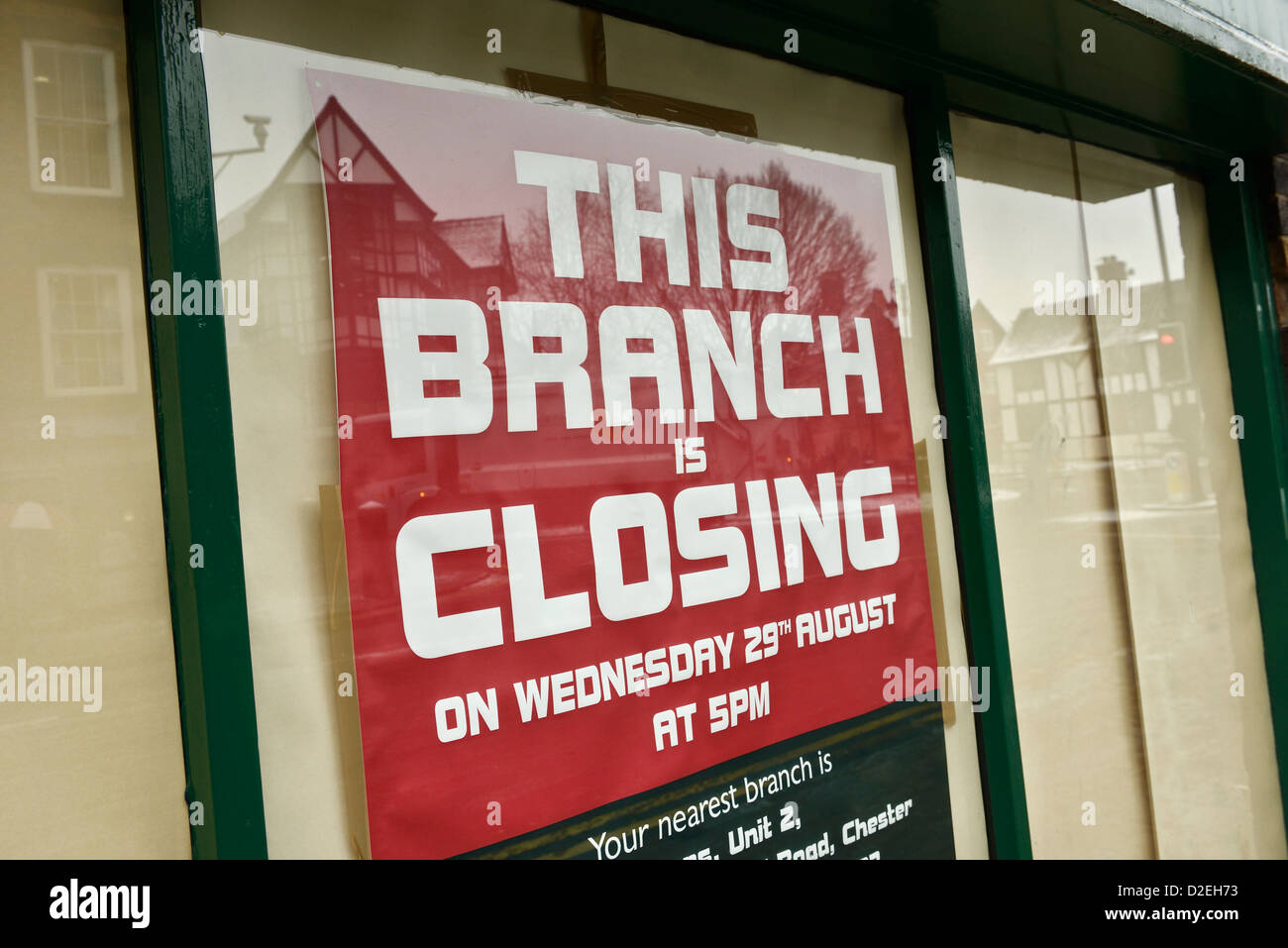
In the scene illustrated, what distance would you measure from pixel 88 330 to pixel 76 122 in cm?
35

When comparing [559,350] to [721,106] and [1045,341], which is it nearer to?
[721,106]

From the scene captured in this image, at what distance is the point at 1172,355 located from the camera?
12.2 feet

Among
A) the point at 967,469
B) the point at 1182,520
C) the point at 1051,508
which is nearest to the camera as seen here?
the point at 967,469

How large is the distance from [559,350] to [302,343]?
0.55m

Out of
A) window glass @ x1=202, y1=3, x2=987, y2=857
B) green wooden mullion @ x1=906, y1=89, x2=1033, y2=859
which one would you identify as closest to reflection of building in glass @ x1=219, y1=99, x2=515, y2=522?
window glass @ x1=202, y1=3, x2=987, y2=857

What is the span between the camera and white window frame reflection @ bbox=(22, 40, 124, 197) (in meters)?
1.56

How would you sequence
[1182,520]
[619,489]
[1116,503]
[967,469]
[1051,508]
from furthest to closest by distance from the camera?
[1182,520]
[1116,503]
[1051,508]
[967,469]
[619,489]

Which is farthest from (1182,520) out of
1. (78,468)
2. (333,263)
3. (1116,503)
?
(78,468)

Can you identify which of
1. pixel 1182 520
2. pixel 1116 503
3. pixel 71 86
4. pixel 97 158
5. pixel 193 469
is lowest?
pixel 1182 520

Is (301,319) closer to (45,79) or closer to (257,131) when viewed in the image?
(257,131)

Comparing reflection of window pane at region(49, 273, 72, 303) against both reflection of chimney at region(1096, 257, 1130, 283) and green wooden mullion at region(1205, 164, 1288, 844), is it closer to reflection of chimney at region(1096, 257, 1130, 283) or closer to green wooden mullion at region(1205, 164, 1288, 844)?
reflection of chimney at region(1096, 257, 1130, 283)

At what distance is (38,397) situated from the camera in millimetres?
1542

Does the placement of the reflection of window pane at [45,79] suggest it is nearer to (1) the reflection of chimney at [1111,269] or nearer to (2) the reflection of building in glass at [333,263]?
(2) the reflection of building in glass at [333,263]
